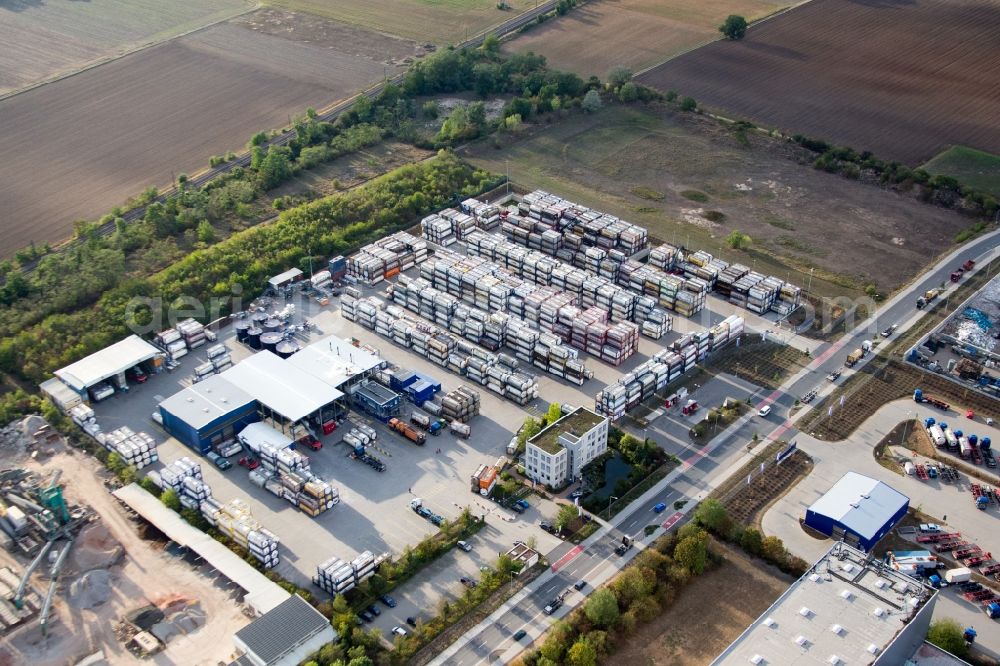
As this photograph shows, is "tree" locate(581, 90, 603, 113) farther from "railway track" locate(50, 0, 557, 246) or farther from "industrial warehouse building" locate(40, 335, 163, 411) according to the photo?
"industrial warehouse building" locate(40, 335, 163, 411)

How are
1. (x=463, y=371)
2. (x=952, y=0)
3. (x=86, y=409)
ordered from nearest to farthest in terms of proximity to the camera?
(x=86, y=409), (x=463, y=371), (x=952, y=0)

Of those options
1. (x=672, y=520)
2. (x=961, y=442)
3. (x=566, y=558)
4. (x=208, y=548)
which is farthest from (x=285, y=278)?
(x=961, y=442)

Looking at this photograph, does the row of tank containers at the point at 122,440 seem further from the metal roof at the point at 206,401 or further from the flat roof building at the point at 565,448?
the flat roof building at the point at 565,448

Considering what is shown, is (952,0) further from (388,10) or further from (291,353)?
(291,353)

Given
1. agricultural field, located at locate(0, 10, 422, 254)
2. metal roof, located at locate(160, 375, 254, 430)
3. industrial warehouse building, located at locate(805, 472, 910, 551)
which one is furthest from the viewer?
agricultural field, located at locate(0, 10, 422, 254)

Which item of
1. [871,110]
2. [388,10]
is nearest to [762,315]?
[871,110]

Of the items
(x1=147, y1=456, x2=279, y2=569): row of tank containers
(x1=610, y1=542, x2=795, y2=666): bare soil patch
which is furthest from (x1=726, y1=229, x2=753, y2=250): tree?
(x1=147, y1=456, x2=279, y2=569): row of tank containers
